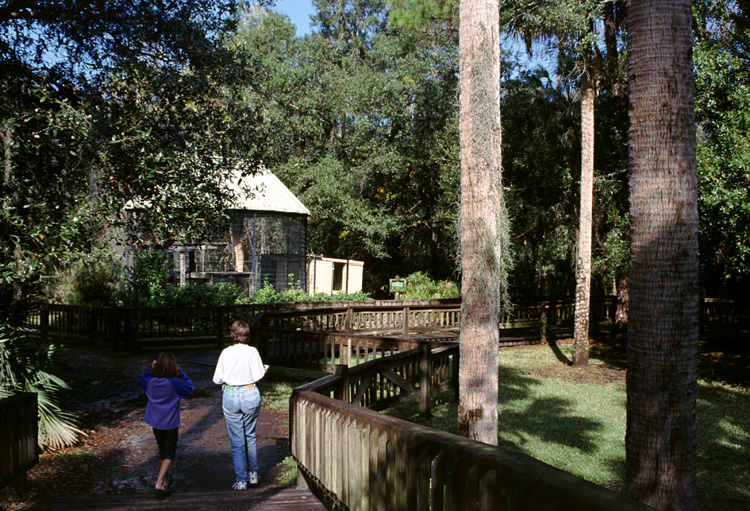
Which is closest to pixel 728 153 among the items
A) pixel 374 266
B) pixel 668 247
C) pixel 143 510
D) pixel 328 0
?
pixel 668 247

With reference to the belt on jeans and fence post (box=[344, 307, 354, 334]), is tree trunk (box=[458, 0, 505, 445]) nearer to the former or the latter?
the belt on jeans

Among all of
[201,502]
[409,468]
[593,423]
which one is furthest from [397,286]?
[409,468]

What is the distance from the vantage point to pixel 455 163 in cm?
2352

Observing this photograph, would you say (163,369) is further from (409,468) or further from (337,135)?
(337,135)

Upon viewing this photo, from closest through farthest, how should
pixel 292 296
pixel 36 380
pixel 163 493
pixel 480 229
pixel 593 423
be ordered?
1. pixel 163 493
2. pixel 480 229
3. pixel 36 380
4. pixel 593 423
5. pixel 292 296

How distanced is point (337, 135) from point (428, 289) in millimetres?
14323

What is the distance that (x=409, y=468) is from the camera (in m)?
3.92

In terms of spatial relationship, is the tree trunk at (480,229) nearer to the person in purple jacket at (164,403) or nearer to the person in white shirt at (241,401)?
the person in white shirt at (241,401)

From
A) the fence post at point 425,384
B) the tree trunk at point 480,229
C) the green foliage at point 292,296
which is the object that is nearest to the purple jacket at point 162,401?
the tree trunk at point 480,229

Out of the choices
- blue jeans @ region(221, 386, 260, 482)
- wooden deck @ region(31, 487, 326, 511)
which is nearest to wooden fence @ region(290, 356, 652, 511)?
wooden deck @ region(31, 487, 326, 511)

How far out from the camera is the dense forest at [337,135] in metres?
8.34

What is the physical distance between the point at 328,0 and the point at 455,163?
30.7 metres

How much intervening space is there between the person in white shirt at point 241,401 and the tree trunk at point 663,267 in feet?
12.6

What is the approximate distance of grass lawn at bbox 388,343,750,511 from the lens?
26.6 ft
